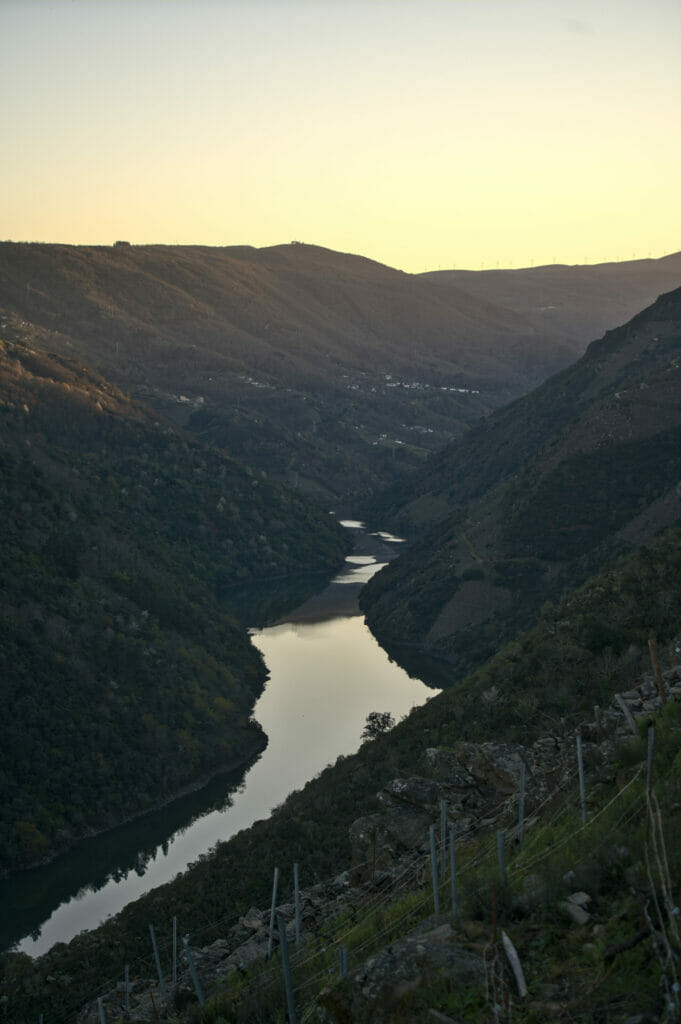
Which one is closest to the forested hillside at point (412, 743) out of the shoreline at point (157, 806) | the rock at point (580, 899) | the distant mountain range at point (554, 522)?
the shoreline at point (157, 806)

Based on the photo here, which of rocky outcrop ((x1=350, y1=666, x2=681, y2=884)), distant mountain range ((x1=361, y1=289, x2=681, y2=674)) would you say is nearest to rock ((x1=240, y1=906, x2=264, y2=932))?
rocky outcrop ((x1=350, y1=666, x2=681, y2=884))

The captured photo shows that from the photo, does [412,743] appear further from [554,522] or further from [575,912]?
[554,522]

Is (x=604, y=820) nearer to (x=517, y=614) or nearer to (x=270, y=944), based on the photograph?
(x=270, y=944)

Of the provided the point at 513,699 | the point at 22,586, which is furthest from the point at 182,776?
the point at 513,699

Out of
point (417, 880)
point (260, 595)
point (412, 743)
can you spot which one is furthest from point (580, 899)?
point (260, 595)

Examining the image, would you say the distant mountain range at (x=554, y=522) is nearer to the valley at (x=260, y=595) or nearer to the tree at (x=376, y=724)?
the valley at (x=260, y=595)

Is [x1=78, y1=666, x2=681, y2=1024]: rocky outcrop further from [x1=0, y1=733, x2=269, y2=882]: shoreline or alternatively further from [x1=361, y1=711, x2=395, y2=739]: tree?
[x1=361, y1=711, x2=395, y2=739]: tree
